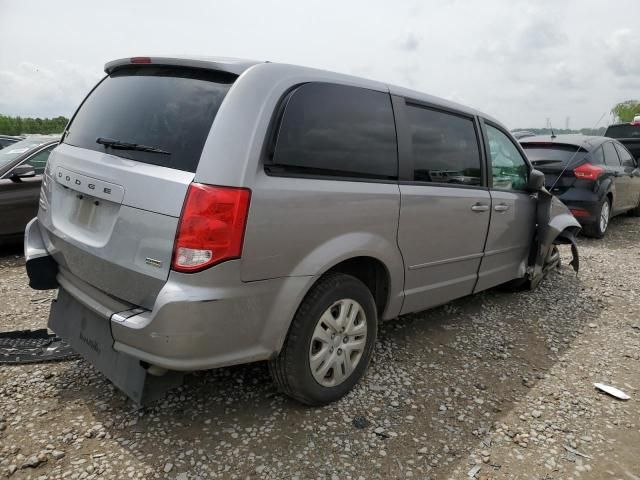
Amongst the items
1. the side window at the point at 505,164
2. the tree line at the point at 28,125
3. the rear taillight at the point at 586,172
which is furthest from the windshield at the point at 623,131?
the tree line at the point at 28,125

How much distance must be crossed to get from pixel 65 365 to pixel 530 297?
420cm

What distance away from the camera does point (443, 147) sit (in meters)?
3.36

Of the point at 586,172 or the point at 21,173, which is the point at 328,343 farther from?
the point at 586,172

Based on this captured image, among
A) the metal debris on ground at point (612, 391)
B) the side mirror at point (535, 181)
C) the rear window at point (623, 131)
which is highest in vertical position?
the rear window at point (623, 131)

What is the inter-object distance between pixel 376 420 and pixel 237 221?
1413mm

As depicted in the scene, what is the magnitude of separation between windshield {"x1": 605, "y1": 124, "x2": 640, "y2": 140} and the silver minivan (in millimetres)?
12634

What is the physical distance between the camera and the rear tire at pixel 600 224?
726cm

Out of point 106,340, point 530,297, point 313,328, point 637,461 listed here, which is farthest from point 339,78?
point 530,297

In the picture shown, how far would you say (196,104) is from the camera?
88.9 inches

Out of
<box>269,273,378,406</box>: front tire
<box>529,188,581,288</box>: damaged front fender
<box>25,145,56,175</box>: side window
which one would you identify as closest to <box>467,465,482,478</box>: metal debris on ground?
<box>269,273,378,406</box>: front tire

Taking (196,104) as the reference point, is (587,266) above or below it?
below

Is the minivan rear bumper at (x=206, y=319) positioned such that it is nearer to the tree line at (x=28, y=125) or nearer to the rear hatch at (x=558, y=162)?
the rear hatch at (x=558, y=162)

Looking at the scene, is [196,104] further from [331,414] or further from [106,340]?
[331,414]

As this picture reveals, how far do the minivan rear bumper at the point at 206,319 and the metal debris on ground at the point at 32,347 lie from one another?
1.02m
